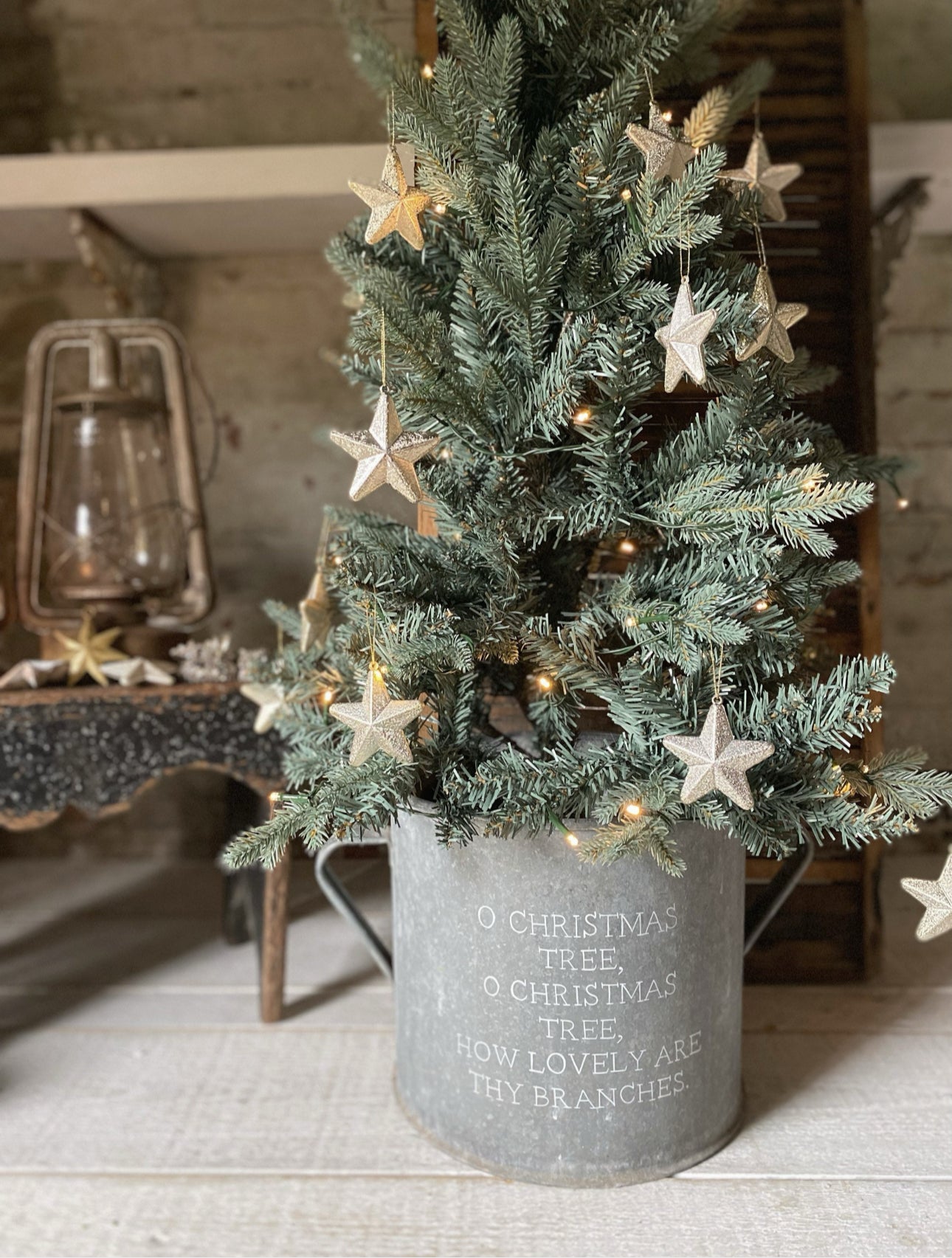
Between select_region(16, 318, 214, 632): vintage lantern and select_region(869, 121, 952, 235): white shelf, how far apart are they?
894mm

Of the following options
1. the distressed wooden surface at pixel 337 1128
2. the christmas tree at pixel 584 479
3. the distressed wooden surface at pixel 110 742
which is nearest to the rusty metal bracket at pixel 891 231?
the christmas tree at pixel 584 479

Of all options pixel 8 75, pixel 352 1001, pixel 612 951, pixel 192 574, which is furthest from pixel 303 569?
pixel 612 951

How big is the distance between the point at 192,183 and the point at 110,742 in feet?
2.24

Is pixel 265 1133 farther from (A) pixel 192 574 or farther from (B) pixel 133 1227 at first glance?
(A) pixel 192 574

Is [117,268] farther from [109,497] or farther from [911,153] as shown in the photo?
[911,153]

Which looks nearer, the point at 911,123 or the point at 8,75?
the point at 911,123

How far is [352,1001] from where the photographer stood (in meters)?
1.18

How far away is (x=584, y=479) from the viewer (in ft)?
2.82

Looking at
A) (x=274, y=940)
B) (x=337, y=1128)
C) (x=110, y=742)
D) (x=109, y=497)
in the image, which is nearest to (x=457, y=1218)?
(x=337, y=1128)

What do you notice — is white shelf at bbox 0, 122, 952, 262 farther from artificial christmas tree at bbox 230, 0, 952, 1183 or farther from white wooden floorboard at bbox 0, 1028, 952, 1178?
white wooden floorboard at bbox 0, 1028, 952, 1178

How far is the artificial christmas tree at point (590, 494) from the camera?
0.76m

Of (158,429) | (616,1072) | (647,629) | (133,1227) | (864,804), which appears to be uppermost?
(158,429)

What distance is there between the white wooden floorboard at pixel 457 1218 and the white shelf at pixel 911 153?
3.61ft

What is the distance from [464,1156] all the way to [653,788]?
0.36 metres
